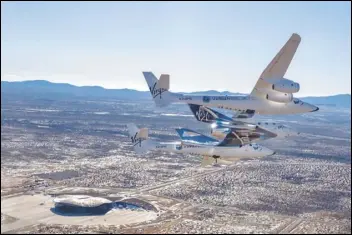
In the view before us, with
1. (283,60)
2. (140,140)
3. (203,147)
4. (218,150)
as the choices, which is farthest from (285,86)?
(140,140)

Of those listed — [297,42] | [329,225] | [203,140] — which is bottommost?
[329,225]

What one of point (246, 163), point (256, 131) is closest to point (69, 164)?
point (246, 163)

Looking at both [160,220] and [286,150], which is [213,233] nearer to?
[160,220]

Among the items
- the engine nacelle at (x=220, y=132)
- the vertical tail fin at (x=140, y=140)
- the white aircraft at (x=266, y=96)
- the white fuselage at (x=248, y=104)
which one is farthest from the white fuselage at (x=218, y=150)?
the white fuselage at (x=248, y=104)

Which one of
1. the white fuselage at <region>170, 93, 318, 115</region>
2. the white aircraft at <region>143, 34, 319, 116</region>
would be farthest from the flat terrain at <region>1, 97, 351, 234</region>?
the white aircraft at <region>143, 34, 319, 116</region>

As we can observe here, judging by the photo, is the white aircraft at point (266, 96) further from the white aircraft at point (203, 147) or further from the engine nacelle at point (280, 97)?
the white aircraft at point (203, 147)

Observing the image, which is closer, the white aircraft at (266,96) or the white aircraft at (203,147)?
the white aircraft at (266,96)

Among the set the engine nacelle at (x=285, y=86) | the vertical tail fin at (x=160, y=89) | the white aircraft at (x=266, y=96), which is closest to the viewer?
the engine nacelle at (x=285, y=86)
